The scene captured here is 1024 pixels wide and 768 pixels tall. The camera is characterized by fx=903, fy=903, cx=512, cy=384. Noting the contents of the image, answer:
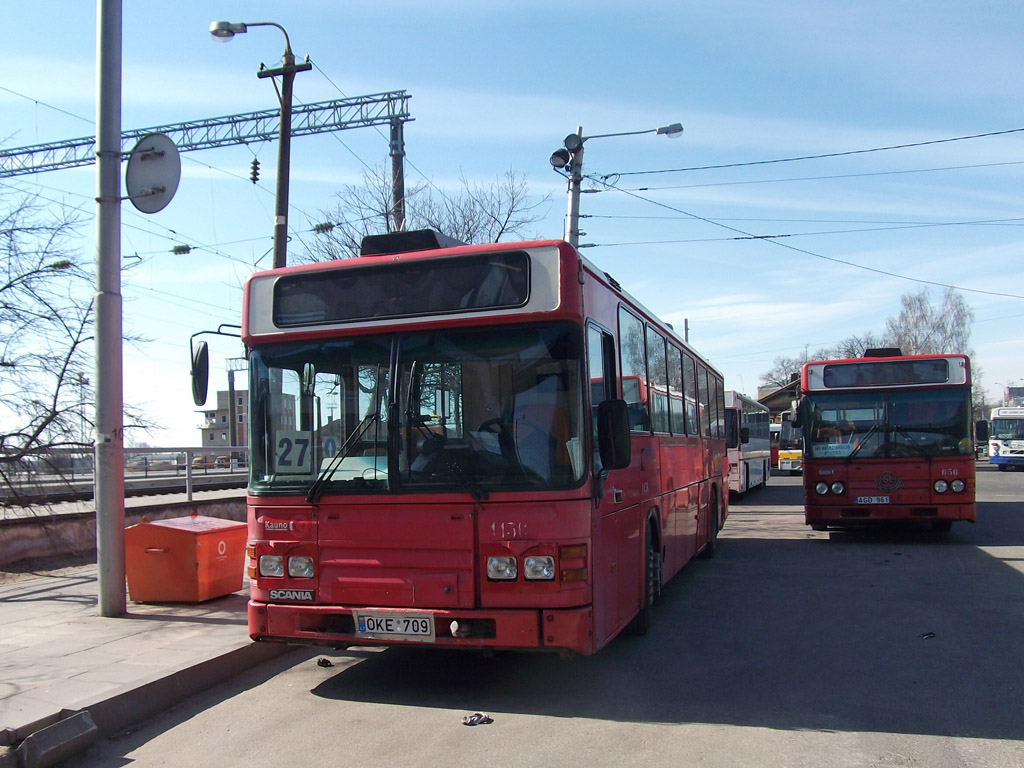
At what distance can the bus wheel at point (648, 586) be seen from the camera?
7855 millimetres

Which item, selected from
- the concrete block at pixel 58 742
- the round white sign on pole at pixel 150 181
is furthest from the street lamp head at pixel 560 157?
the concrete block at pixel 58 742

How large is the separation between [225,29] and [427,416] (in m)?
8.97

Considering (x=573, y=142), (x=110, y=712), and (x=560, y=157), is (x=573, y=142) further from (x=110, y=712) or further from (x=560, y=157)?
(x=110, y=712)

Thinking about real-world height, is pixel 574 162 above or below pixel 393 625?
above

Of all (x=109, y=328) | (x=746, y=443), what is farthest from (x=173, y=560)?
(x=746, y=443)

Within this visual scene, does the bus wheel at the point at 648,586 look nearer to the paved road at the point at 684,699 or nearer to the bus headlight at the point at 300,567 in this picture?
the paved road at the point at 684,699

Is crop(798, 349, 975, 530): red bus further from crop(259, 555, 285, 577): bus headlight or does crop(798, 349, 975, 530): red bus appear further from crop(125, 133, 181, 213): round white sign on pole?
crop(259, 555, 285, 577): bus headlight

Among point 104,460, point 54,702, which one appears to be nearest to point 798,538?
point 104,460

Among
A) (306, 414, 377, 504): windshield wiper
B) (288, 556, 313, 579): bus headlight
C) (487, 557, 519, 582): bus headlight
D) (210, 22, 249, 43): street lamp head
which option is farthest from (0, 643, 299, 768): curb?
(210, 22, 249, 43): street lamp head

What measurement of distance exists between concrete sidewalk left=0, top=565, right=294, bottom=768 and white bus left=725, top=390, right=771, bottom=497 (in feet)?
41.5

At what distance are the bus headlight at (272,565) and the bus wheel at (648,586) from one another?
10.3 feet

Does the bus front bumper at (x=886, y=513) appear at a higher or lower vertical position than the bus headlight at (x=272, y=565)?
lower

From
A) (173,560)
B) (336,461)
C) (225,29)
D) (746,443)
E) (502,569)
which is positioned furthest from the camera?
(746,443)

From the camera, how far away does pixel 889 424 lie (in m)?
14.2
